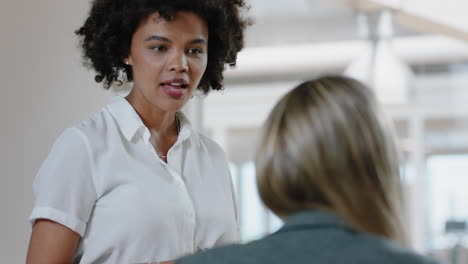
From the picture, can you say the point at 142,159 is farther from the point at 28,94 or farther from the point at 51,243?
the point at 28,94

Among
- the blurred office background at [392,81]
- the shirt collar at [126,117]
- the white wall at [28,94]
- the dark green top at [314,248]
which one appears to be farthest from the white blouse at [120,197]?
the blurred office background at [392,81]

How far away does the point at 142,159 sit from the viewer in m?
2.16

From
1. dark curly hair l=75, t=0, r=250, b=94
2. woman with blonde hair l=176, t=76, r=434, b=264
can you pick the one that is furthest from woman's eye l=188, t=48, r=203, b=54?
woman with blonde hair l=176, t=76, r=434, b=264

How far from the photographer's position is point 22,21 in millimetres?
2742

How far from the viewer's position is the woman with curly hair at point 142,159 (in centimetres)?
201

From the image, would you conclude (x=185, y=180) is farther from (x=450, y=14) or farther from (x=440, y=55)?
(x=440, y=55)

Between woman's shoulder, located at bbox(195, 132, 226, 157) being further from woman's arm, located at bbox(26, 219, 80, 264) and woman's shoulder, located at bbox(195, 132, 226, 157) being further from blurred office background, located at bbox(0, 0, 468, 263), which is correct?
blurred office background, located at bbox(0, 0, 468, 263)

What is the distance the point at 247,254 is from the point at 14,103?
1.63 m

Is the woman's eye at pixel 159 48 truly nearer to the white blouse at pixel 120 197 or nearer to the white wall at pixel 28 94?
the white blouse at pixel 120 197

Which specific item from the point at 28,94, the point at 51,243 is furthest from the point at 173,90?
the point at 28,94

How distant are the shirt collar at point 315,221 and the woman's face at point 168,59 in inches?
35.5

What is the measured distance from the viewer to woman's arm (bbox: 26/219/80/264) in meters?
1.96

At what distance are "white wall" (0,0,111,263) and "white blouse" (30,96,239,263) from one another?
2.02 ft

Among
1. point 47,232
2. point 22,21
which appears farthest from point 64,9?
point 47,232
